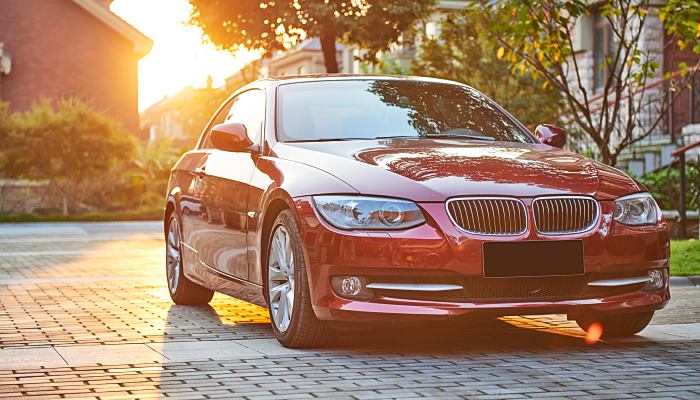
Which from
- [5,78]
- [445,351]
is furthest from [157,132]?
[445,351]

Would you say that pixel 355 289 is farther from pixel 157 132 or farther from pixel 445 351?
pixel 157 132

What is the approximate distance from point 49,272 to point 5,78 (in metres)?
26.2

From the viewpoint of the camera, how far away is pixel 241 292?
856 cm

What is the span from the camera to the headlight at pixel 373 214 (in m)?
7.04

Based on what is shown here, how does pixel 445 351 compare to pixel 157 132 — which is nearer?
pixel 445 351

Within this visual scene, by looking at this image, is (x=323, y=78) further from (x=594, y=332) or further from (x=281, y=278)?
(x=594, y=332)

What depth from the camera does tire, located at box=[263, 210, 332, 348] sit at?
→ 7.32m

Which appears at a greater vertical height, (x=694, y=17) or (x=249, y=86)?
(x=694, y=17)

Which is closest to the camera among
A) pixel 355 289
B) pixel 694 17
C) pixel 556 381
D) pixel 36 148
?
pixel 556 381

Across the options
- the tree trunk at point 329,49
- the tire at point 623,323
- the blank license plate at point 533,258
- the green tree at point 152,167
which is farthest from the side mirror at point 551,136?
the green tree at point 152,167

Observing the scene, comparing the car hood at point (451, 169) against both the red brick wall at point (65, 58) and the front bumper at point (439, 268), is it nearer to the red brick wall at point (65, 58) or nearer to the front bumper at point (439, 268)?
the front bumper at point (439, 268)

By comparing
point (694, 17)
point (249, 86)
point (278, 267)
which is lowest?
point (278, 267)

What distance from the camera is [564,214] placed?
721 cm

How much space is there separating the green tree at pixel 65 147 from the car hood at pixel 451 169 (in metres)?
23.4
